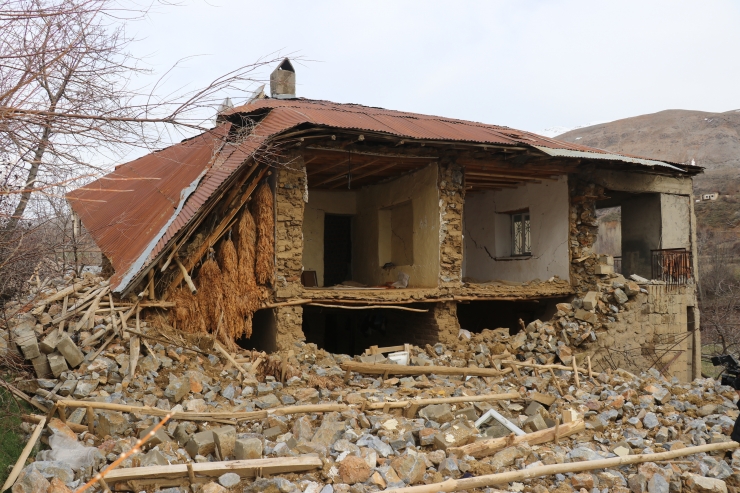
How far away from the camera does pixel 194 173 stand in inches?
385

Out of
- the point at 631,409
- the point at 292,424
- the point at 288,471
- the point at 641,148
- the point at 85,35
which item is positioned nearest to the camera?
the point at 85,35

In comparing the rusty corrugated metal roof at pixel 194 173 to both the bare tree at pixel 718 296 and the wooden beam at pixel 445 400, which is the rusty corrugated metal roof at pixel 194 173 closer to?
the wooden beam at pixel 445 400

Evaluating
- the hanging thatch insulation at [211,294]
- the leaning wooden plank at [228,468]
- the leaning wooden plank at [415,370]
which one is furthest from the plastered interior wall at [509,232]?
the leaning wooden plank at [228,468]

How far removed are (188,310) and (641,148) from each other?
188ft

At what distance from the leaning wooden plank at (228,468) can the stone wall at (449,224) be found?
5.78 meters

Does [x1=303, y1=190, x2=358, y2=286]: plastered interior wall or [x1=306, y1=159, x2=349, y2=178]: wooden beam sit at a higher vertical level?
[x1=306, y1=159, x2=349, y2=178]: wooden beam

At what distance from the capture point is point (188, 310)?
8.56 m

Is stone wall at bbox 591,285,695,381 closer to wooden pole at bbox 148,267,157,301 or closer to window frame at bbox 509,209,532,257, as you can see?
window frame at bbox 509,209,532,257

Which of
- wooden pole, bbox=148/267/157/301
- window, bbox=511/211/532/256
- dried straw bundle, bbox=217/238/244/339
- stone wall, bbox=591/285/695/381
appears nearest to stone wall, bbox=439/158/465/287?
stone wall, bbox=591/285/695/381

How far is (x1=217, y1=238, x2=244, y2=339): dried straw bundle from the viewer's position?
8.81 m

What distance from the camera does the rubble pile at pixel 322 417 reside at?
17.2 ft

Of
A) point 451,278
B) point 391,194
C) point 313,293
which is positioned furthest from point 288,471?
point 391,194

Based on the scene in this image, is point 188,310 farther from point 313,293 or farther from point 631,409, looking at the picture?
point 631,409

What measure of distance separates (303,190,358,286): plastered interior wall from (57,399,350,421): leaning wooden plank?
768 centimetres
